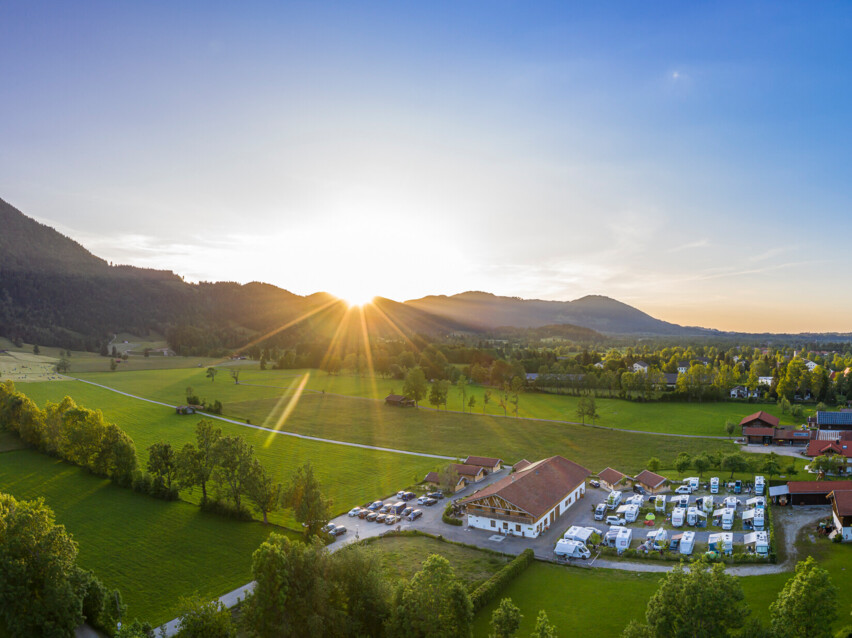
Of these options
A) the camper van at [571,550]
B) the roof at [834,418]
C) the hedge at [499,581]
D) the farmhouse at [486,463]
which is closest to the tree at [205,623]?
the hedge at [499,581]

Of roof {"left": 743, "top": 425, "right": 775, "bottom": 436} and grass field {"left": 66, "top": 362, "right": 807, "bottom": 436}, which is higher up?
roof {"left": 743, "top": 425, "right": 775, "bottom": 436}

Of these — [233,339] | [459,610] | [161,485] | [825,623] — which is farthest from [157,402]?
[233,339]

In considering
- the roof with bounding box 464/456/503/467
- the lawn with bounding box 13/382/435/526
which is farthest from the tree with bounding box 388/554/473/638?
the roof with bounding box 464/456/503/467

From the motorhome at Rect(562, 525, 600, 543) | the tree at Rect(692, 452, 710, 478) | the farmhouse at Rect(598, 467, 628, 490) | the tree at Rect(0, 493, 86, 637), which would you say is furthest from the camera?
the tree at Rect(692, 452, 710, 478)

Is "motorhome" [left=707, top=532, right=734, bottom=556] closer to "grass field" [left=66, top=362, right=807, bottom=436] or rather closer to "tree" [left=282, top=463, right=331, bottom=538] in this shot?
"tree" [left=282, top=463, right=331, bottom=538]

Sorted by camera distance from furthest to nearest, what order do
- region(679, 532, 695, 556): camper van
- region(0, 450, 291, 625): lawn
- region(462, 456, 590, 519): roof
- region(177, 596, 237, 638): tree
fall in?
region(462, 456, 590, 519): roof < region(679, 532, 695, 556): camper van < region(0, 450, 291, 625): lawn < region(177, 596, 237, 638): tree

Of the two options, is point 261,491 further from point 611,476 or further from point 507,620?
point 611,476
